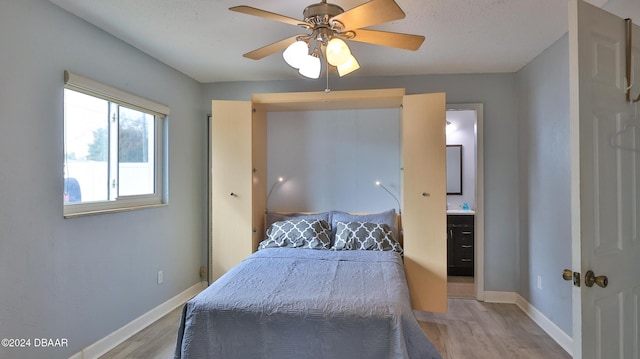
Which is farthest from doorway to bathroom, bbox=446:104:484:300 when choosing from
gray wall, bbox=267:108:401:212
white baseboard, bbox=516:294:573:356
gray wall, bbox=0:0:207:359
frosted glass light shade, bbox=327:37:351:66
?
gray wall, bbox=0:0:207:359

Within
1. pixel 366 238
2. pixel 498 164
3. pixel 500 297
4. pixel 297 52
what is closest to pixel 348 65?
pixel 297 52

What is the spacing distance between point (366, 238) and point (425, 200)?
0.64m

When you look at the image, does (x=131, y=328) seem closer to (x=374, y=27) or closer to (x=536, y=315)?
(x=374, y=27)

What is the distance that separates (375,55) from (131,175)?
2.41m

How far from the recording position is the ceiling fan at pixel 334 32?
1545mm

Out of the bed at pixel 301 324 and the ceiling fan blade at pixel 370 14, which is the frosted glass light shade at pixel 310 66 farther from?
the bed at pixel 301 324

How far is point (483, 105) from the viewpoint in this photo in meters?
3.43

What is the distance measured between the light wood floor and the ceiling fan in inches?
86.0

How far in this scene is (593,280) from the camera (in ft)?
3.80

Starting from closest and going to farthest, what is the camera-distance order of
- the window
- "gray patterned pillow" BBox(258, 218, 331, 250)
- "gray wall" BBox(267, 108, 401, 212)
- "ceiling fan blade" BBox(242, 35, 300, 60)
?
"ceiling fan blade" BBox(242, 35, 300, 60)
the window
"gray patterned pillow" BBox(258, 218, 331, 250)
"gray wall" BBox(267, 108, 401, 212)

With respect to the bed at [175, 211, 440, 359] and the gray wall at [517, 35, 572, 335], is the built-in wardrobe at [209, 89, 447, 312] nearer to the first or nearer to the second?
the gray wall at [517, 35, 572, 335]

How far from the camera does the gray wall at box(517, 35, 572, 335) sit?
2.50 metres

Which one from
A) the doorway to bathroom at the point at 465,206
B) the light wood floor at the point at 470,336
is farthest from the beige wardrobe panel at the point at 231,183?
the doorway to bathroom at the point at 465,206

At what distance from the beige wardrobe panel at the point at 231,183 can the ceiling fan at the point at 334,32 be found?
1310mm
